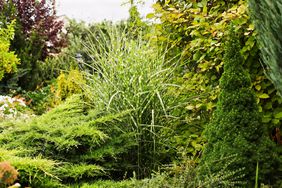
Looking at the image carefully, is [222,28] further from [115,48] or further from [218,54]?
[115,48]

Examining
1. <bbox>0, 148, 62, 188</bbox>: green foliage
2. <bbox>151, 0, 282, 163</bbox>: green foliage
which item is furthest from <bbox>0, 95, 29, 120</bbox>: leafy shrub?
<bbox>0, 148, 62, 188</bbox>: green foliage

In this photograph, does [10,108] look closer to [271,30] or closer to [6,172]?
[6,172]

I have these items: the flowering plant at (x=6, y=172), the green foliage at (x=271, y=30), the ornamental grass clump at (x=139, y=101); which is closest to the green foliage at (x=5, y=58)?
the ornamental grass clump at (x=139, y=101)

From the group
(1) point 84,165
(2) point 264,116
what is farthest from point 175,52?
(1) point 84,165

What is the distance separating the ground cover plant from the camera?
3396mm

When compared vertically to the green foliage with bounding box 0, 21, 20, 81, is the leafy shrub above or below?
below

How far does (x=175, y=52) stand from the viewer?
17.4 ft

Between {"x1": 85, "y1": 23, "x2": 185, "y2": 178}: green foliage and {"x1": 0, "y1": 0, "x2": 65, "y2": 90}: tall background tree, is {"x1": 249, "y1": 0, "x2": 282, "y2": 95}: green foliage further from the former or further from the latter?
{"x1": 0, "y1": 0, "x2": 65, "y2": 90}: tall background tree

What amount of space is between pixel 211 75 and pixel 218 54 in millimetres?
331

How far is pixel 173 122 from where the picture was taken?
4.75m

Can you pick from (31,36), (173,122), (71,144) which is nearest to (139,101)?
(173,122)

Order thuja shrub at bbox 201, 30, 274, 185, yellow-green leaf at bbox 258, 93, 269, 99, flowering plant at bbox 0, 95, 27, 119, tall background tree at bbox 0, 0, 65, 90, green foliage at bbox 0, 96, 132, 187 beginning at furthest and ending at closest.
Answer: tall background tree at bbox 0, 0, 65, 90, flowering plant at bbox 0, 95, 27, 119, yellow-green leaf at bbox 258, 93, 269, 99, green foliage at bbox 0, 96, 132, 187, thuja shrub at bbox 201, 30, 274, 185

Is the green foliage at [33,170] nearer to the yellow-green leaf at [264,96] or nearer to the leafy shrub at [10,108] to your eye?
the yellow-green leaf at [264,96]

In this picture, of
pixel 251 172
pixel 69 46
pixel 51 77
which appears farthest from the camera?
pixel 69 46
